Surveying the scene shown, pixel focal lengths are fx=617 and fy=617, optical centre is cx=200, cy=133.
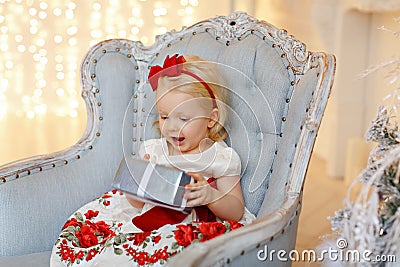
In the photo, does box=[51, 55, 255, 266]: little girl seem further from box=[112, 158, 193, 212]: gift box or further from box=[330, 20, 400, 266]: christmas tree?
box=[330, 20, 400, 266]: christmas tree

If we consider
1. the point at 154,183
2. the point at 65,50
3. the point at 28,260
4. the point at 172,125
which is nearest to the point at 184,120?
the point at 172,125

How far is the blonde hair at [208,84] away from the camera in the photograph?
1.43m

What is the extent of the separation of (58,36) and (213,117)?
2.54 m

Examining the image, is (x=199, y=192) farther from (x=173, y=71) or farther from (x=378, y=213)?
(x=378, y=213)

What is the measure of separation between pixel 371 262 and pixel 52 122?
3129 mm

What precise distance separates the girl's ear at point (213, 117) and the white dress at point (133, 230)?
5 cm

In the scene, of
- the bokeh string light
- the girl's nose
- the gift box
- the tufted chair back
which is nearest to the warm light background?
the bokeh string light

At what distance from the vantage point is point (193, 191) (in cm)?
134

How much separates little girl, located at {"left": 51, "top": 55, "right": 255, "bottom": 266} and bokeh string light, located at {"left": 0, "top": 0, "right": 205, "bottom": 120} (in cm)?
233

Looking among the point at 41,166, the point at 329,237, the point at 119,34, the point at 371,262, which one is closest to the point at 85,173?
the point at 41,166

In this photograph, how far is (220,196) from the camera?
1.42m

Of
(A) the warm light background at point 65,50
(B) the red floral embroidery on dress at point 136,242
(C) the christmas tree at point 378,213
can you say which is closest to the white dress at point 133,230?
(B) the red floral embroidery on dress at point 136,242

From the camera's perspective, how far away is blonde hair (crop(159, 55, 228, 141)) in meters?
1.43

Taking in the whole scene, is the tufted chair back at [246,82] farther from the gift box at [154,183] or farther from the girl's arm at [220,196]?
the gift box at [154,183]
